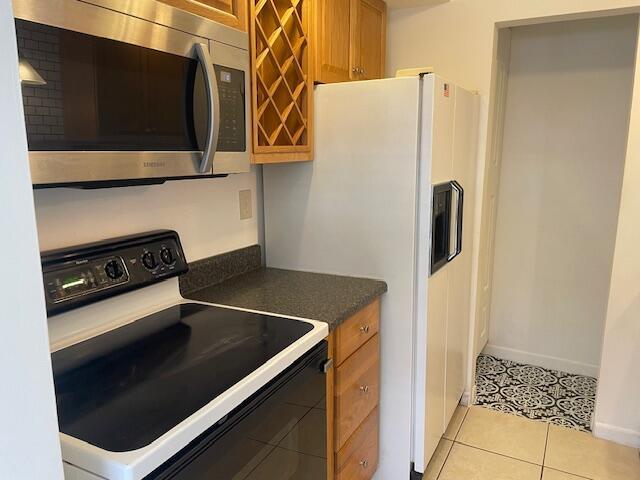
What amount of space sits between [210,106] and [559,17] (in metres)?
1.90

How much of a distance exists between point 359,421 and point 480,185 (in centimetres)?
142

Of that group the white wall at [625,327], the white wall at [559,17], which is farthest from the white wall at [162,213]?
the white wall at [625,327]

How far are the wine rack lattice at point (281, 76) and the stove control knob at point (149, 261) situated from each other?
1.55 ft

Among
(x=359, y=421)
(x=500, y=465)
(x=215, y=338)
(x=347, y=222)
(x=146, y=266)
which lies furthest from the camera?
(x=500, y=465)

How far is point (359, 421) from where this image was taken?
6.07 ft

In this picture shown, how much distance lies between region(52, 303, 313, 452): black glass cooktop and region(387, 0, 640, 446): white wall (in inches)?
66.8

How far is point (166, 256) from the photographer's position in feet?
5.22

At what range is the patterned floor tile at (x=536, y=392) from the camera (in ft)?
8.90

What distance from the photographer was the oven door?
98cm

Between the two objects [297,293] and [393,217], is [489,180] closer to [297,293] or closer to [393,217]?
[393,217]

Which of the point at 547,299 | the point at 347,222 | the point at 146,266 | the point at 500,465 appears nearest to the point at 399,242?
the point at 347,222

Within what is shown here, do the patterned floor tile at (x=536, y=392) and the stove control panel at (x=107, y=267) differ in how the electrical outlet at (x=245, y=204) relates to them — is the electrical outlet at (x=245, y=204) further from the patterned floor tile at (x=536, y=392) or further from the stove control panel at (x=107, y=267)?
the patterned floor tile at (x=536, y=392)

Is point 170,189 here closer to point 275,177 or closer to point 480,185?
point 275,177

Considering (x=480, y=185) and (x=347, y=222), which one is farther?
(x=480, y=185)
